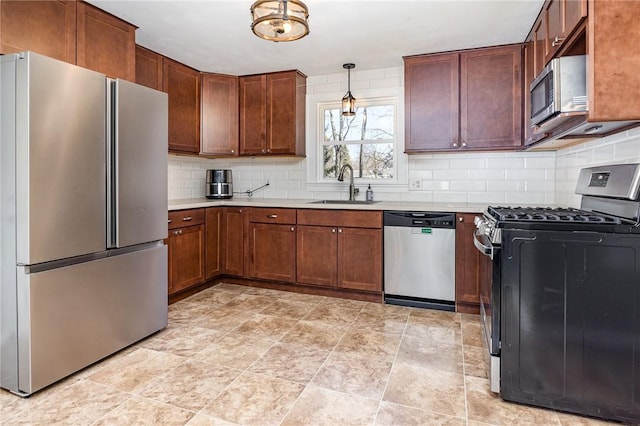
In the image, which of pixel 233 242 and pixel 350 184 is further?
pixel 350 184

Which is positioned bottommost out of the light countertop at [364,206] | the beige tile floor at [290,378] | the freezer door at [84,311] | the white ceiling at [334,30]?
the beige tile floor at [290,378]

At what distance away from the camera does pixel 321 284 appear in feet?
11.6

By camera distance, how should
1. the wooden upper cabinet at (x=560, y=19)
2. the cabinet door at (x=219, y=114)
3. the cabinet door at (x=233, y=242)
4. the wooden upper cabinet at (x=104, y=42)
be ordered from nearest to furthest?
1. the wooden upper cabinet at (x=560, y=19)
2. the wooden upper cabinet at (x=104, y=42)
3. the cabinet door at (x=233, y=242)
4. the cabinet door at (x=219, y=114)

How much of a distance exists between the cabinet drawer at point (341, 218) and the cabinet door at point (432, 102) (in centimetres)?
76

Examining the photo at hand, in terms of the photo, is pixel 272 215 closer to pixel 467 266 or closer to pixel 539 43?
pixel 467 266

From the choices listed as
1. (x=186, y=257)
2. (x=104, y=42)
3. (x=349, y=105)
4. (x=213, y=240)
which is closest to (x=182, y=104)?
(x=104, y=42)

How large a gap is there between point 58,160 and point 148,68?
1.73 m

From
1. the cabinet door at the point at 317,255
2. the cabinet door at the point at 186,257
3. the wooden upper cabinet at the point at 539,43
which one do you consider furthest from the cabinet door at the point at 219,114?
the wooden upper cabinet at the point at 539,43

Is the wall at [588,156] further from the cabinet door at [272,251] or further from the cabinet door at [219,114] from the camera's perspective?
the cabinet door at [219,114]

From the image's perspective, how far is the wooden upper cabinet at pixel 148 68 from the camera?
10.7 feet

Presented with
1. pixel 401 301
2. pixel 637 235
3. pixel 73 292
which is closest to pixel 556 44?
pixel 637 235

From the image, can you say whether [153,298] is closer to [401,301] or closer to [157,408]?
[157,408]

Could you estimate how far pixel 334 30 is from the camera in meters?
2.88

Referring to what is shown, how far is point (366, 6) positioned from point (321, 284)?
7.61ft
